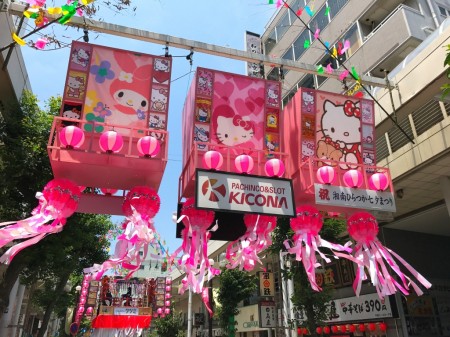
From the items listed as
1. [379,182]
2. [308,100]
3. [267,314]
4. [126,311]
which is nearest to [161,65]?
[308,100]

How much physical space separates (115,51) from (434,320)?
1519cm

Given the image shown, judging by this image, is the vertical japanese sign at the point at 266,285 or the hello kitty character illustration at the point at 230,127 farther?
the vertical japanese sign at the point at 266,285

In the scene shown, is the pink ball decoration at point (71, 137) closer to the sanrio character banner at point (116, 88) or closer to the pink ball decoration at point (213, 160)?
the sanrio character banner at point (116, 88)

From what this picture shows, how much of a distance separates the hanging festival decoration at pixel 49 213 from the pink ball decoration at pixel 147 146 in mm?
1161

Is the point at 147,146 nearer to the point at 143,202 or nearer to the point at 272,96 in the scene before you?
the point at 143,202

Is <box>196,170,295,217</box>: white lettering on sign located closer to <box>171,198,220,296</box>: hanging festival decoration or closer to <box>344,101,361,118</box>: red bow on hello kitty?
<box>171,198,220,296</box>: hanging festival decoration

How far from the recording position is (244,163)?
19.8 feet

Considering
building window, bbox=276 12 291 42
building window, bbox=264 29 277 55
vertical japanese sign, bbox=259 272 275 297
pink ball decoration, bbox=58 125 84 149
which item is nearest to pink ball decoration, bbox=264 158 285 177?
pink ball decoration, bbox=58 125 84 149

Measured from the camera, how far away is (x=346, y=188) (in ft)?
21.6

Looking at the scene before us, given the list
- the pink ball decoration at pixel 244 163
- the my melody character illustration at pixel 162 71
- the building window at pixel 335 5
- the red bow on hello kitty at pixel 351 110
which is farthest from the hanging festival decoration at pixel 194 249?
the building window at pixel 335 5

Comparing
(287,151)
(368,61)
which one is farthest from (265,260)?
(287,151)

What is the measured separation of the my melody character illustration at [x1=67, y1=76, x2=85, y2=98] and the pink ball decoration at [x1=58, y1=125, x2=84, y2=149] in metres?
0.77

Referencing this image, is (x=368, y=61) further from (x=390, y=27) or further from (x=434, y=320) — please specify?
(x=434, y=320)

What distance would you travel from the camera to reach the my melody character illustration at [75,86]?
6016 mm
